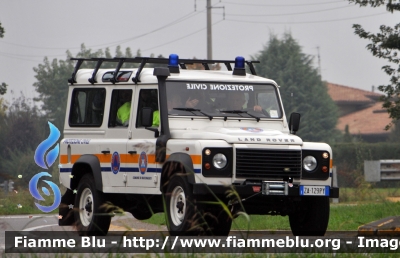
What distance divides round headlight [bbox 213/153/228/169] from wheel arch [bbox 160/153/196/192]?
0.30m

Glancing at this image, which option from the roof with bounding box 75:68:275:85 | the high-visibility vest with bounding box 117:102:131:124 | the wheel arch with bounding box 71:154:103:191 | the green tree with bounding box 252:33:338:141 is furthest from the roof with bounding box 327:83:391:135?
the high-visibility vest with bounding box 117:102:131:124

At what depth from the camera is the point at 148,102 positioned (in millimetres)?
14125

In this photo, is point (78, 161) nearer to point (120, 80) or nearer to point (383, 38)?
point (120, 80)

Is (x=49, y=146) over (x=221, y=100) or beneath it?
beneath

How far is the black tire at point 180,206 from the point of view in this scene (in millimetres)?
12252

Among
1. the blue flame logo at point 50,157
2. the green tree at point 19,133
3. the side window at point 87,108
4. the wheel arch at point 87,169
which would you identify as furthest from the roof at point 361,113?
the wheel arch at point 87,169

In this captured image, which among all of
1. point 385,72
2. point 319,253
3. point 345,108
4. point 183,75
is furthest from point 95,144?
point 345,108

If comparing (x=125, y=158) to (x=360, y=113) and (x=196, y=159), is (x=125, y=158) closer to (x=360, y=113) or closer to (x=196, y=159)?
(x=196, y=159)

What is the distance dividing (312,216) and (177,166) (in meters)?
2.05

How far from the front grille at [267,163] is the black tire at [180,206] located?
2.40ft

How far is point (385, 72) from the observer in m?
20.1

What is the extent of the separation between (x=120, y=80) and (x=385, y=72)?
7.28 meters

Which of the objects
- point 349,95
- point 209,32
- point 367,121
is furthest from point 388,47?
point 349,95

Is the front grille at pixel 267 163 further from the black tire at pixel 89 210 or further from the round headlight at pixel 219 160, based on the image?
the black tire at pixel 89 210
